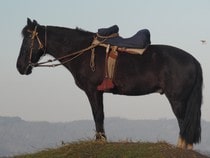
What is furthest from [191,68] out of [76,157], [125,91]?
[76,157]

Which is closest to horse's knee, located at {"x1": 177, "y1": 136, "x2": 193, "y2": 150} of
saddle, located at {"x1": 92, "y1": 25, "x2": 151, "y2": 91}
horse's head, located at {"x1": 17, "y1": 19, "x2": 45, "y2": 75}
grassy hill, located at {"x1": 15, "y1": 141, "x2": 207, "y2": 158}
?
grassy hill, located at {"x1": 15, "y1": 141, "x2": 207, "y2": 158}

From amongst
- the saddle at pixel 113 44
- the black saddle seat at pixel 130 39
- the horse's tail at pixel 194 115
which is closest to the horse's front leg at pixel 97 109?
the saddle at pixel 113 44

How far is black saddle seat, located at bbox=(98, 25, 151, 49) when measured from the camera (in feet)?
42.6

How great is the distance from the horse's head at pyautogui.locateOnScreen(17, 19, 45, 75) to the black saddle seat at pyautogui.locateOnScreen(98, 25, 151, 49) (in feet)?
5.55

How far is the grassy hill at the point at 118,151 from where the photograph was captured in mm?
11672

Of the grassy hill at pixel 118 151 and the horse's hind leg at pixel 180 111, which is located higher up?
the horse's hind leg at pixel 180 111

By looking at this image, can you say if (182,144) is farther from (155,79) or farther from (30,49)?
(30,49)

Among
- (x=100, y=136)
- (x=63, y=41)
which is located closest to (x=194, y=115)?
(x=100, y=136)

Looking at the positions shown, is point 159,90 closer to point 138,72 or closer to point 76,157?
point 138,72

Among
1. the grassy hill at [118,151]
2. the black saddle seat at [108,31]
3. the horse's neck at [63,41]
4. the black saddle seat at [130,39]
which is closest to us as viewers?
the grassy hill at [118,151]

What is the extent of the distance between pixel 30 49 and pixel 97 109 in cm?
253

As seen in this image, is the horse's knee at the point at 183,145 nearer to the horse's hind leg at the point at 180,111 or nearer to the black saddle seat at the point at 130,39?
the horse's hind leg at the point at 180,111

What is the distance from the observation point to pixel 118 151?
11836mm

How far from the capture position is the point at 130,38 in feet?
43.8
